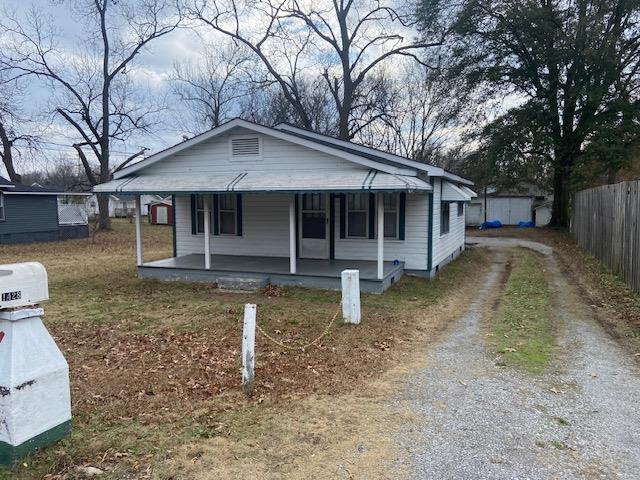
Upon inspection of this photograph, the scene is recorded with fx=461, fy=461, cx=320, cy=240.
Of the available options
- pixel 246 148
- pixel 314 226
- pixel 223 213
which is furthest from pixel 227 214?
pixel 314 226

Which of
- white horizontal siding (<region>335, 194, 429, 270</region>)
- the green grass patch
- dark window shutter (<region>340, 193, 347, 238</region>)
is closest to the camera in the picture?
the green grass patch

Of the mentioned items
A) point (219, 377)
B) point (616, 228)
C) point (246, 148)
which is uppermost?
point (246, 148)

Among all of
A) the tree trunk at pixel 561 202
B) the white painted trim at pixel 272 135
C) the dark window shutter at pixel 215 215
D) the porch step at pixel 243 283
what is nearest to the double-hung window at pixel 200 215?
the dark window shutter at pixel 215 215

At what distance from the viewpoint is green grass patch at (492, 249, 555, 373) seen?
5832 millimetres

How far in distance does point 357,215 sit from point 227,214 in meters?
3.98

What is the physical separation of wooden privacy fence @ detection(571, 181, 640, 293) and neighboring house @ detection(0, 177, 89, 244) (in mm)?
23370

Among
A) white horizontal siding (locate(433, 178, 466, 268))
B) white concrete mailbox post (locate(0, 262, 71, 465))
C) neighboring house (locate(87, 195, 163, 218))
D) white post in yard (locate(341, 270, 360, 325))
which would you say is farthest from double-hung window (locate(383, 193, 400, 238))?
neighboring house (locate(87, 195, 163, 218))

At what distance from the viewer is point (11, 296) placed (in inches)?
132

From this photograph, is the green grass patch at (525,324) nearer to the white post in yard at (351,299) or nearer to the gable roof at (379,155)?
the white post in yard at (351,299)

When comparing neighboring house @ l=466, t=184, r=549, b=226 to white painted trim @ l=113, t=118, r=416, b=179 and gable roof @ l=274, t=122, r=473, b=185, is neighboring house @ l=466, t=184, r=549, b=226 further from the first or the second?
white painted trim @ l=113, t=118, r=416, b=179

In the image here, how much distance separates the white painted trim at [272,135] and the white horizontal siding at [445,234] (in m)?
1.67

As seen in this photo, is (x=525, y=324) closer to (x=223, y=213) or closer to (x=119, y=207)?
(x=223, y=213)

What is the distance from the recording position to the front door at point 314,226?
12.7 meters

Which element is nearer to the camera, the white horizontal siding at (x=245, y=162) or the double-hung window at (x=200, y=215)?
the white horizontal siding at (x=245, y=162)
